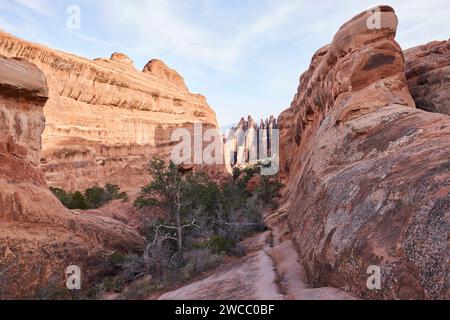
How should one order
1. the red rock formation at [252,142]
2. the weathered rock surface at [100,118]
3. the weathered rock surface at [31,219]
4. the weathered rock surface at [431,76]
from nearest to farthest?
1. the weathered rock surface at [31,219]
2. the weathered rock surface at [431,76]
3. the weathered rock surface at [100,118]
4. the red rock formation at [252,142]

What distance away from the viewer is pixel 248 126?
333ft

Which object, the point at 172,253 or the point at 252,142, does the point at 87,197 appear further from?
the point at 252,142

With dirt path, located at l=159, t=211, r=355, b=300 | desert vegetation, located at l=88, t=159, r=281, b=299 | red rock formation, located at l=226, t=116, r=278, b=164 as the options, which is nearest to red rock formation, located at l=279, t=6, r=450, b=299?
dirt path, located at l=159, t=211, r=355, b=300

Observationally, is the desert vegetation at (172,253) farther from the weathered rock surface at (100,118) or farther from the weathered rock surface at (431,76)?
the weathered rock surface at (100,118)

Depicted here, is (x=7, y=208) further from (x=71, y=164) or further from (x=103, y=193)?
(x=71, y=164)

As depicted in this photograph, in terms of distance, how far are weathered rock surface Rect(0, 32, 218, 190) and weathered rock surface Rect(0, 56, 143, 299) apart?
16885mm

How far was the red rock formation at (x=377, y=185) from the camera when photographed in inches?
173

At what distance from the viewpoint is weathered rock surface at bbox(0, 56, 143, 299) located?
9.10m

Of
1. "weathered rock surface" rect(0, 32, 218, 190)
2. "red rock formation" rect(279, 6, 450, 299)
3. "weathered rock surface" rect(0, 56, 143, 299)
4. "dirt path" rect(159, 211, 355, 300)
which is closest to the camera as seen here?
"red rock formation" rect(279, 6, 450, 299)

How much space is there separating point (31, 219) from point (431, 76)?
56.0 feet

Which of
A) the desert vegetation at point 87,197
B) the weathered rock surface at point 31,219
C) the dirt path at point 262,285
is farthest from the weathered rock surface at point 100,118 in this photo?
the dirt path at point 262,285

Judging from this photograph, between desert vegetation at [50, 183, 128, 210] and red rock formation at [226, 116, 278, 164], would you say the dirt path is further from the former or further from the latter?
red rock formation at [226, 116, 278, 164]

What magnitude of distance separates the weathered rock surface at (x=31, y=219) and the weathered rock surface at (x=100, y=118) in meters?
16.9
